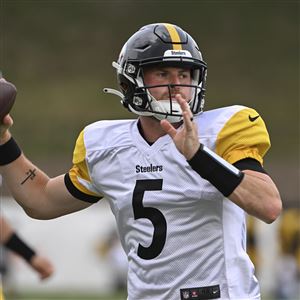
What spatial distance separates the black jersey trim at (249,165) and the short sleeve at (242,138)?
0.01 meters

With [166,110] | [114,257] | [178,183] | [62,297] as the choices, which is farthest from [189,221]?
[114,257]

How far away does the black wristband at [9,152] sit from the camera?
13.5 feet

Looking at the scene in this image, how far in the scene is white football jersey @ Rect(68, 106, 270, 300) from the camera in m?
3.62

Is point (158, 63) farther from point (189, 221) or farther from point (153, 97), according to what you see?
point (189, 221)

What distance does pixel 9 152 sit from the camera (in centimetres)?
415

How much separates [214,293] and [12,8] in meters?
25.7

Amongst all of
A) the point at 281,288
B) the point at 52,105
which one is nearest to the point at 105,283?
the point at 281,288

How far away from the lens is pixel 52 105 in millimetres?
24656

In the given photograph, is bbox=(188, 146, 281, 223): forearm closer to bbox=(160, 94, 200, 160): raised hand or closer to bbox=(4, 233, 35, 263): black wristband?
bbox=(160, 94, 200, 160): raised hand

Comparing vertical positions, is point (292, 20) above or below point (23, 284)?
below

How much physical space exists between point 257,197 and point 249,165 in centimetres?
15

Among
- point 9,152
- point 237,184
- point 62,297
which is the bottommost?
point 62,297

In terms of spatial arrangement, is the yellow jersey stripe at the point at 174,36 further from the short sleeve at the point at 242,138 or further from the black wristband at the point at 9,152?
the black wristband at the point at 9,152

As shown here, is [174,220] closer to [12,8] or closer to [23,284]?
[23,284]
